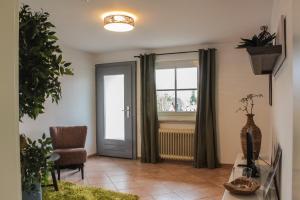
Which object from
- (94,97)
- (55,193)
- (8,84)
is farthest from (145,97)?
(8,84)

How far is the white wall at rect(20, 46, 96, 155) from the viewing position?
4230 millimetres

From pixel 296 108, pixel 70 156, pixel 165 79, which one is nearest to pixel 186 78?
pixel 165 79

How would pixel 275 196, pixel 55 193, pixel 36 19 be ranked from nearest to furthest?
pixel 36 19
pixel 275 196
pixel 55 193

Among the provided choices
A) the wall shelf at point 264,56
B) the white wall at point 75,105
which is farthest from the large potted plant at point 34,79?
the white wall at point 75,105

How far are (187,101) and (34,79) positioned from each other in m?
3.83

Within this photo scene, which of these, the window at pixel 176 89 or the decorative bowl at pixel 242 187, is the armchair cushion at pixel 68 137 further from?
the decorative bowl at pixel 242 187

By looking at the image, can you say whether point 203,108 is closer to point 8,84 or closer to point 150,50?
point 150,50

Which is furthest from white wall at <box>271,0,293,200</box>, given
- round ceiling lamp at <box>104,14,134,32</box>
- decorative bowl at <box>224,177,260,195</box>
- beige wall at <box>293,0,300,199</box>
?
round ceiling lamp at <box>104,14,134,32</box>

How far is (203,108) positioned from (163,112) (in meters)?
0.88

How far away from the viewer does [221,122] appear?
4500mm

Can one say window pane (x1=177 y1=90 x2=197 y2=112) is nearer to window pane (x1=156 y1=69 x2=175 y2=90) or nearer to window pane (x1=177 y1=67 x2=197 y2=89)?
window pane (x1=177 y1=67 x2=197 y2=89)

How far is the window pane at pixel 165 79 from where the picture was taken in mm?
4922

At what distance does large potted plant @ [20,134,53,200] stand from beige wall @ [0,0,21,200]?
0.74 m

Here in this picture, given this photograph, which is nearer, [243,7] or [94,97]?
[243,7]
